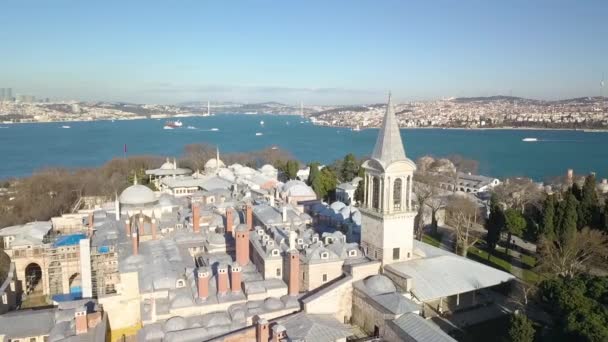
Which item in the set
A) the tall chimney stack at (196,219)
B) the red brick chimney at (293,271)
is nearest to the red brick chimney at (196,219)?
the tall chimney stack at (196,219)

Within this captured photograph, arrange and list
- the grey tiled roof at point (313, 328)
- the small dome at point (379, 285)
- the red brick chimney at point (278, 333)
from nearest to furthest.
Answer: the red brick chimney at point (278, 333)
the grey tiled roof at point (313, 328)
the small dome at point (379, 285)

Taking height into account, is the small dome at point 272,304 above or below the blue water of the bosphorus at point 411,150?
above

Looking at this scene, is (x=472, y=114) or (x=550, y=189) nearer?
(x=550, y=189)

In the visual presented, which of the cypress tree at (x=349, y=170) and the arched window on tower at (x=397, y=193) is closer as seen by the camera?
the arched window on tower at (x=397, y=193)

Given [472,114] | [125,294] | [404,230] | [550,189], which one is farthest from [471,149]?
[125,294]

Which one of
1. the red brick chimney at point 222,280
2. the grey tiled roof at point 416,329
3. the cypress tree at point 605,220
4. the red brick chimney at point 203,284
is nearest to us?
the grey tiled roof at point 416,329

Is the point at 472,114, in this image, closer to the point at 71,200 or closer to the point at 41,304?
the point at 71,200

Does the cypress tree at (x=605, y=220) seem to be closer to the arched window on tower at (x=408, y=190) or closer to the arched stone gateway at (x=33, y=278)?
the arched window on tower at (x=408, y=190)

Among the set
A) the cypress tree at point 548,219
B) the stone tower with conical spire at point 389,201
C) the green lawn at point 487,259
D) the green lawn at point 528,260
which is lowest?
the green lawn at point 528,260
